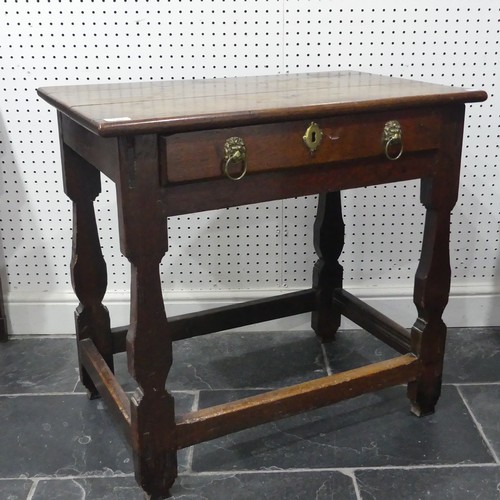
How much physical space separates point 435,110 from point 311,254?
873 millimetres

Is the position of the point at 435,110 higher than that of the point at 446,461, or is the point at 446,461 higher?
the point at 435,110

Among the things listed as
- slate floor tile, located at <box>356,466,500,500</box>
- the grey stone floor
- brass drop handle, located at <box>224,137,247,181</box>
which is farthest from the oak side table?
slate floor tile, located at <box>356,466,500,500</box>

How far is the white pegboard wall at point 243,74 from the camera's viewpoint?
2062 mm

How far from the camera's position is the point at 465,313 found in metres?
2.43

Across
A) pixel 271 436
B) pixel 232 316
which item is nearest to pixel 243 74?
pixel 232 316

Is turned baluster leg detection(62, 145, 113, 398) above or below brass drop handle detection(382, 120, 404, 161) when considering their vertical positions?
below

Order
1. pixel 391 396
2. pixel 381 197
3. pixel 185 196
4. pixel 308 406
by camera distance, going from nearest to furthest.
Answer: pixel 185 196
pixel 308 406
pixel 391 396
pixel 381 197

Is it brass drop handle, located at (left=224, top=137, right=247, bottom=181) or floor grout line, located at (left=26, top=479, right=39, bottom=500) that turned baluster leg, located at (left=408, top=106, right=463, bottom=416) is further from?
floor grout line, located at (left=26, top=479, right=39, bottom=500)

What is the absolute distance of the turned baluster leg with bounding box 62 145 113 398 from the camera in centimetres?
178

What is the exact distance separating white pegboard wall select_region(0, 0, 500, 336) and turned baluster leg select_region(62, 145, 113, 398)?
0.39 meters

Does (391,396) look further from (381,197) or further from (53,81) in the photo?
(53,81)

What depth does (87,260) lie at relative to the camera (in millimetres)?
1876

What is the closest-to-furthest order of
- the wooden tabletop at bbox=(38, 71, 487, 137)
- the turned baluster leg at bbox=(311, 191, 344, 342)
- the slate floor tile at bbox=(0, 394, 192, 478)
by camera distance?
the wooden tabletop at bbox=(38, 71, 487, 137), the slate floor tile at bbox=(0, 394, 192, 478), the turned baluster leg at bbox=(311, 191, 344, 342)

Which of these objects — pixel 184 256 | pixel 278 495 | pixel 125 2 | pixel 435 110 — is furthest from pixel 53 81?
pixel 278 495
